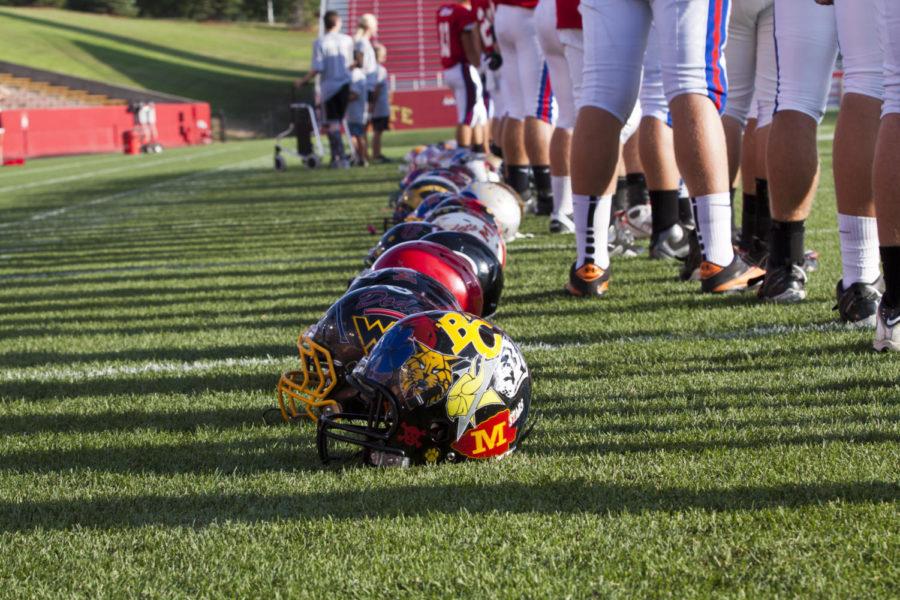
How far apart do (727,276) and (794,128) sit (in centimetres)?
63

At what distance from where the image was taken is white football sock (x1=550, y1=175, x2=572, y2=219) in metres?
7.09

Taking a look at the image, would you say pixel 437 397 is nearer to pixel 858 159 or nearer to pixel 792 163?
pixel 858 159

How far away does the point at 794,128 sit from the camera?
423 centimetres

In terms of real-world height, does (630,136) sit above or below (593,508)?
above

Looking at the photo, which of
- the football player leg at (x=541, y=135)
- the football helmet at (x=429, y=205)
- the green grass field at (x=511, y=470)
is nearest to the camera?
the green grass field at (x=511, y=470)

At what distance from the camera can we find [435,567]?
204cm

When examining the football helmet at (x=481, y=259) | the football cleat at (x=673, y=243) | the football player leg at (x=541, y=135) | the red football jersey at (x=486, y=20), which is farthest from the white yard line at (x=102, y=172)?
the football helmet at (x=481, y=259)

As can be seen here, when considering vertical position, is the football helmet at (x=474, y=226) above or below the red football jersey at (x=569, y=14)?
below

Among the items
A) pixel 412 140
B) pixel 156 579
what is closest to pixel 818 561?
pixel 156 579

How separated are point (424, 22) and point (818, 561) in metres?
44.1

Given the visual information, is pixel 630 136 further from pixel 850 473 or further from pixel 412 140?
pixel 412 140

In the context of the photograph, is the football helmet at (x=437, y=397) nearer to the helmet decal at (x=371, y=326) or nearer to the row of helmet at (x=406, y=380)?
the row of helmet at (x=406, y=380)

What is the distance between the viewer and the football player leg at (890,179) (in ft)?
10.6

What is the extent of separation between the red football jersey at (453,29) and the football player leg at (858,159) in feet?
25.6
